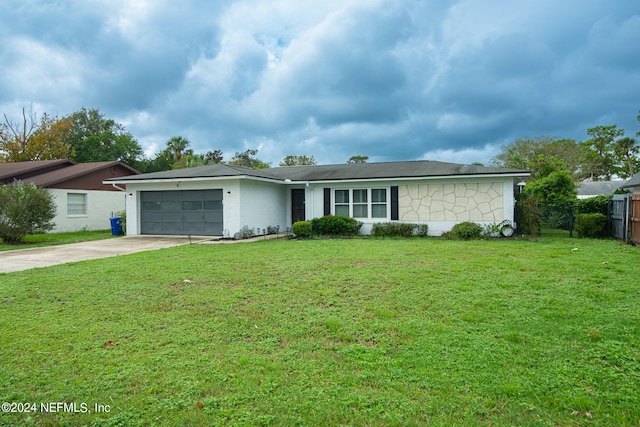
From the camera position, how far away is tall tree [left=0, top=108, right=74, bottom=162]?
33.5 m

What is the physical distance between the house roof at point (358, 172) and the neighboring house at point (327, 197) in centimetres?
4

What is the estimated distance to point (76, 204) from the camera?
2006 cm

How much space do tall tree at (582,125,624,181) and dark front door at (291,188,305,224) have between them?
1795 inches

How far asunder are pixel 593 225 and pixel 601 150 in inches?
1791

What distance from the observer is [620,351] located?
11.7 feet

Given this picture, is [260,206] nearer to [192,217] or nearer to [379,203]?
[192,217]

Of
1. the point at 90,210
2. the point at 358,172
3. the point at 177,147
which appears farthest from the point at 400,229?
the point at 177,147

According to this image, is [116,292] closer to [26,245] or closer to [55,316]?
[55,316]

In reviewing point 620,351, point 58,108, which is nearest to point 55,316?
point 620,351

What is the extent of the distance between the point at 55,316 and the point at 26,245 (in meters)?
11.4

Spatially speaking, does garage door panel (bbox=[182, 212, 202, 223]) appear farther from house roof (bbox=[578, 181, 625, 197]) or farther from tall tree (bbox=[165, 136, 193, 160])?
house roof (bbox=[578, 181, 625, 197])

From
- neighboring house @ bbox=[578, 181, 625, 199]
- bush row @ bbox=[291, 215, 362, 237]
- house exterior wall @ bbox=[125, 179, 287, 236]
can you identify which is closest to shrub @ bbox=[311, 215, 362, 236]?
bush row @ bbox=[291, 215, 362, 237]

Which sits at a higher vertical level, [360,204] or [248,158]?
[248,158]

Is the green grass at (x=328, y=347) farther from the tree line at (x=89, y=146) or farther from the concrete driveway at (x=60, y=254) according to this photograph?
the tree line at (x=89, y=146)
